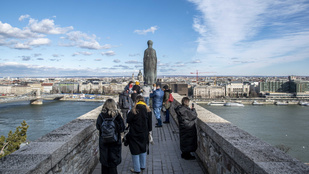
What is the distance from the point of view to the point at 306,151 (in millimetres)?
17141

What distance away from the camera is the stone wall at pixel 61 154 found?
176 cm

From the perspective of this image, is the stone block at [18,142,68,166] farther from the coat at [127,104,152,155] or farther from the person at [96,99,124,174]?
the coat at [127,104,152,155]

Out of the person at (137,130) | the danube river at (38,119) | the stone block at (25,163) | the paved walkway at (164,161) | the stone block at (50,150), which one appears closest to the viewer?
the stone block at (25,163)

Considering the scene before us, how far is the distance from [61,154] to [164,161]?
162 centimetres

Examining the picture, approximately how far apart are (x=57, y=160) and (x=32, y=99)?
6651cm

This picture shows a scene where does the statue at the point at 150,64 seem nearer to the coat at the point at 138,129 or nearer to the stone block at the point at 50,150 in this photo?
the coat at the point at 138,129

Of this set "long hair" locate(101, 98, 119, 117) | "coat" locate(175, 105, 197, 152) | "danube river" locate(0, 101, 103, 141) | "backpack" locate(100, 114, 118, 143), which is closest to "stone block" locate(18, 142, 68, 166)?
"backpack" locate(100, 114, 118, 143)

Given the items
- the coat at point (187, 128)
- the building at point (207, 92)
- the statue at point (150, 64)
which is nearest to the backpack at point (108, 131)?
the coat at point (187, 128)

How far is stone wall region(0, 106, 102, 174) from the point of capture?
176 centimetres

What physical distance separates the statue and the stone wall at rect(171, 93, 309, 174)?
4917 millimetres

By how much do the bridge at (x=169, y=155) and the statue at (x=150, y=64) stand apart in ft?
14.1

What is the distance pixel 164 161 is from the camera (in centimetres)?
338

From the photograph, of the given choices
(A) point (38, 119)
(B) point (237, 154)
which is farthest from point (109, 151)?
(A) point (38, 119)

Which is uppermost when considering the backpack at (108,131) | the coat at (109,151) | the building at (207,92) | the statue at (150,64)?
the statue at (150,64)
